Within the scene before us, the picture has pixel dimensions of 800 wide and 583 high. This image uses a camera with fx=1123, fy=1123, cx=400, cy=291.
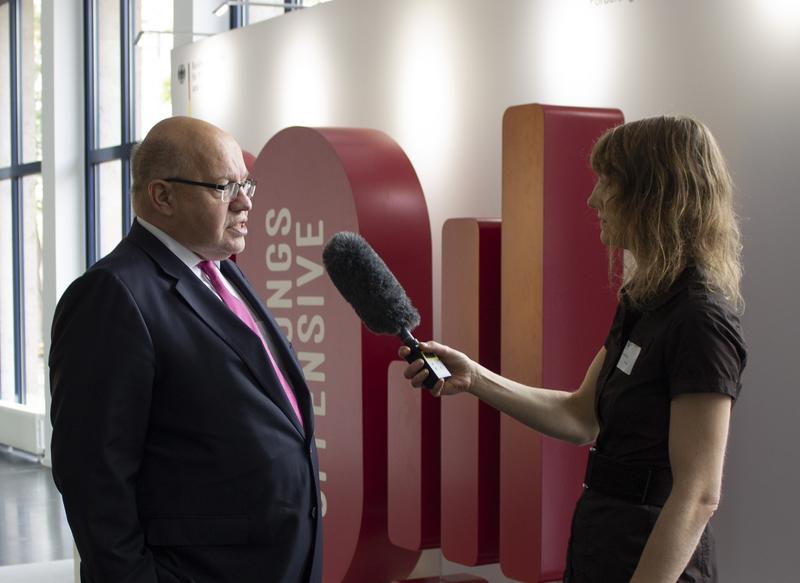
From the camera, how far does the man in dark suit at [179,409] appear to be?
184 centimetres

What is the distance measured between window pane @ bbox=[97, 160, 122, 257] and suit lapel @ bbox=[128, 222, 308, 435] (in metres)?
7.56

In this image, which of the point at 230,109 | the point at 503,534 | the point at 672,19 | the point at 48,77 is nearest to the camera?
the point at 503,534

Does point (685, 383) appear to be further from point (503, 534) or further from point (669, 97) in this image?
point (669, 97)

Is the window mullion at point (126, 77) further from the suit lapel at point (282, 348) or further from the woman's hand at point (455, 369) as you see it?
the woman's hand at point (455, 369)

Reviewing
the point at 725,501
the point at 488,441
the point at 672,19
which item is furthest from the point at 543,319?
the point at 672,19

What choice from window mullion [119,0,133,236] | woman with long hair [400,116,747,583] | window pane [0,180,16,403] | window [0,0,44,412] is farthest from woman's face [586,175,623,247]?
window pane [0,180,16,403]

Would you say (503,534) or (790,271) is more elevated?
(790,271)

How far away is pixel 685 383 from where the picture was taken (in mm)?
1726

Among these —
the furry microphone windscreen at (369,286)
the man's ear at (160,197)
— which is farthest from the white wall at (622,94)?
the man's ear at (160,197)

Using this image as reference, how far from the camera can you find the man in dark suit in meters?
1.84

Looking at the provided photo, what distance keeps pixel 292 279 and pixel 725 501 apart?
1.73 metres

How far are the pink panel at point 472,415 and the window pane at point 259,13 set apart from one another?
3.89 m

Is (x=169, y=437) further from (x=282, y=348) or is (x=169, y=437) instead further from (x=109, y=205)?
(x=109, y=205)

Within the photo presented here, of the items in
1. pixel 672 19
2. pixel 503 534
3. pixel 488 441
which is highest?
pixel 672 19
